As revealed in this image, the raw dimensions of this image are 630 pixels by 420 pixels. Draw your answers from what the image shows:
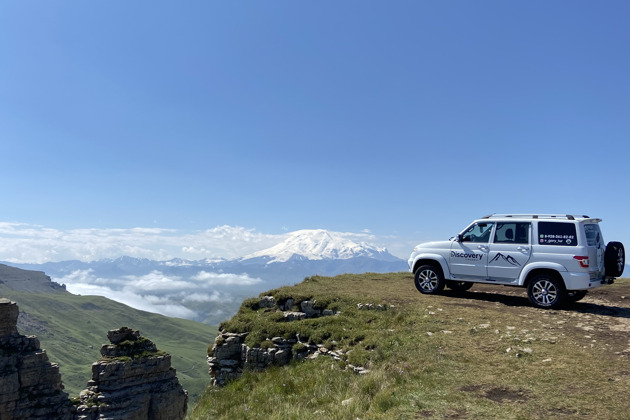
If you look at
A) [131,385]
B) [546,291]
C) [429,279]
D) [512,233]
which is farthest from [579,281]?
[131,385]

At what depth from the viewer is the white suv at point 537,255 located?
14.9 metres

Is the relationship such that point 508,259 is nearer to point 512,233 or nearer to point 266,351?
point 512,233

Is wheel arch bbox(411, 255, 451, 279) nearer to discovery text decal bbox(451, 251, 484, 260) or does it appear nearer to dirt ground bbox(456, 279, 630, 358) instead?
discovery text decal bbox(451, 251, 484, 260)

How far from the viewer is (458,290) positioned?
67.9ft

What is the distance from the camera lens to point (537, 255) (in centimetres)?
1555

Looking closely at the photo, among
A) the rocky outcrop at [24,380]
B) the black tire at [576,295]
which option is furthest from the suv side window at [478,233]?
the rocky outcrop at [24,380]

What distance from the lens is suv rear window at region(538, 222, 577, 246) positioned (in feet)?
49.5

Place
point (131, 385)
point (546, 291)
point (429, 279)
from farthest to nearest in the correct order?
point (131, 385)
point (429, 279)
point (546, 291)

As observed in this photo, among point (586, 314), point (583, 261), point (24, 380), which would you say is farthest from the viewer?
point (24, 380)

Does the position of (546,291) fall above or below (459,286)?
above

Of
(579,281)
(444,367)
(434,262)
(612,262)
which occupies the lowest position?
(444,367)

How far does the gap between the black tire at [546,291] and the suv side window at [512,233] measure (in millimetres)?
1644

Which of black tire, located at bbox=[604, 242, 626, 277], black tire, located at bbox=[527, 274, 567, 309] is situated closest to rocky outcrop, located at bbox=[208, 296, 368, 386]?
black tire, located at bbox=[527, 274, 567, 309]

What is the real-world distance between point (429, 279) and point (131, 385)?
22.2m
